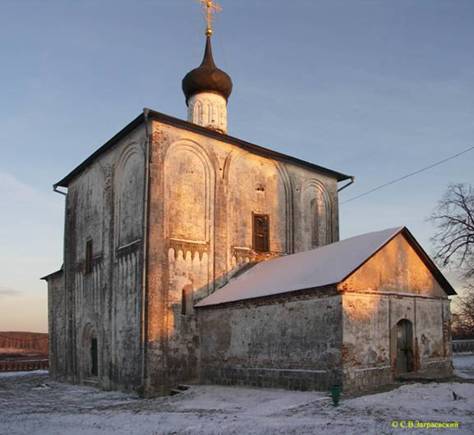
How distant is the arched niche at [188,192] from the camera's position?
17.3 m

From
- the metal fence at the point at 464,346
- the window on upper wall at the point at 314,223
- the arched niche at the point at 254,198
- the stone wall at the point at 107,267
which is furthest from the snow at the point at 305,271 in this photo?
the metal fence at the point at 464,346

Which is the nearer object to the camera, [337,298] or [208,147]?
Result: [337,298]

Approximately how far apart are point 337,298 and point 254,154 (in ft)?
27.2

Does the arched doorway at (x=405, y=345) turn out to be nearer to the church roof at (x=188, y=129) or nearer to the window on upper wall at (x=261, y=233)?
the window on upper wall at (x=261, y=233)

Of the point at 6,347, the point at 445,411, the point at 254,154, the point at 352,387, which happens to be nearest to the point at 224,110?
the point at 254,154

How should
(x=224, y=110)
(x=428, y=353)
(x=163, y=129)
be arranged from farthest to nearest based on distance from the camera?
(x=224, y=110) → (x=163, y=129) → (x=428, y=353)

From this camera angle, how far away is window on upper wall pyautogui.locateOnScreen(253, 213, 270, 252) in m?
19.5

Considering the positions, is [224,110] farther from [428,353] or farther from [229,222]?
[428,353]

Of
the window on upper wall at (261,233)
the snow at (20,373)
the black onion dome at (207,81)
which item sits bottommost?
the snow at (20,373)

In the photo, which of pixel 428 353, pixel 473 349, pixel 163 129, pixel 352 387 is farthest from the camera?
pixel 473 349

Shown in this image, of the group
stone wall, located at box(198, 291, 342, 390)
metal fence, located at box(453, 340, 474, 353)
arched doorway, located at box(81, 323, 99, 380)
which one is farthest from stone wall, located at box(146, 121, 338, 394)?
metal fence, located at box(453, 340, 474, 353)

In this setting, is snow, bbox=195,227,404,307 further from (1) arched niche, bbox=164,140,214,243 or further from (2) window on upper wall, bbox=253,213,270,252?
(1) arched niche, bbox=164,140,214,243

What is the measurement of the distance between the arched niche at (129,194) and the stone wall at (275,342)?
3331 mm

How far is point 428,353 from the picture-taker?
15320 millimetres
